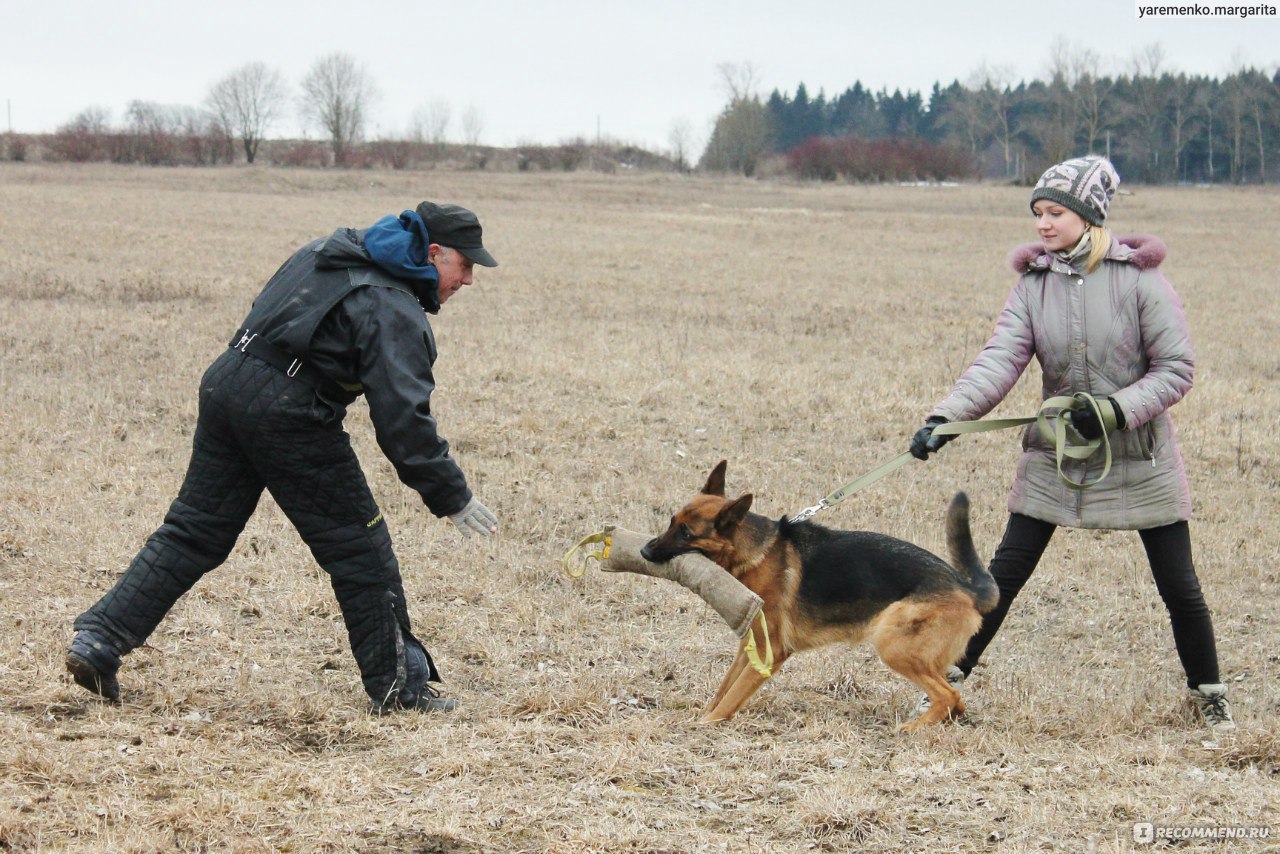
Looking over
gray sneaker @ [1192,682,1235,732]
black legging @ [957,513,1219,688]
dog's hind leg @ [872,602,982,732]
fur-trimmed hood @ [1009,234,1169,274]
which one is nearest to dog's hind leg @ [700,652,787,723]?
dog's hind leg @ [872,602,982,732]

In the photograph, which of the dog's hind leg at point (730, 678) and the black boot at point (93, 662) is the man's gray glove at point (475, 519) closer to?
the dog's hind leg at point (730, 678)

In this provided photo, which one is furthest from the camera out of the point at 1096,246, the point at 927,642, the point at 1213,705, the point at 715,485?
the point at 715,485

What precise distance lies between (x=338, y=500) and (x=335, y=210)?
30.8 meters

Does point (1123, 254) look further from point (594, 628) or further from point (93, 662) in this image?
point (93, 662)

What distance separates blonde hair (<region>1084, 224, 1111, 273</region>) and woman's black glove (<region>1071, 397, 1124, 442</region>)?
1.74ft

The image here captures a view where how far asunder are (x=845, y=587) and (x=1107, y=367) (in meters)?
1.36

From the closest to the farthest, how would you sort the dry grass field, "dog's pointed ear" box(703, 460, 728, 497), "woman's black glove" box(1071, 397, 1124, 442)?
the dry grass field → "woman's black glove" box(1071, 397, 1124, 442) → "dog's pointed ear" box(703, 460, 728, 497)

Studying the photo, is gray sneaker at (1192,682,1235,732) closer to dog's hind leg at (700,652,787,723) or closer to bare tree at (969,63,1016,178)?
dog's hind leg at (700,652,787,723)

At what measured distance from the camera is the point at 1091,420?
4.61 meters

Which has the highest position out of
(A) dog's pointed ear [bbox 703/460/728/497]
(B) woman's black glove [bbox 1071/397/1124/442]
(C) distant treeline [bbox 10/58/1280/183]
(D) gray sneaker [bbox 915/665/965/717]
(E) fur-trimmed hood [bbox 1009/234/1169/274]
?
(C) distant treeline [bbox 10/58/1280/183]

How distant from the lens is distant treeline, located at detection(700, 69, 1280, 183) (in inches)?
3167

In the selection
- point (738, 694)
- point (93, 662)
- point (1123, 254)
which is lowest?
point (738, 694)

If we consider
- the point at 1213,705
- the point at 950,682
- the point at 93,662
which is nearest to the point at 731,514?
the point at 950,682

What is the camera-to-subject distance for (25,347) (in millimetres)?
11719
